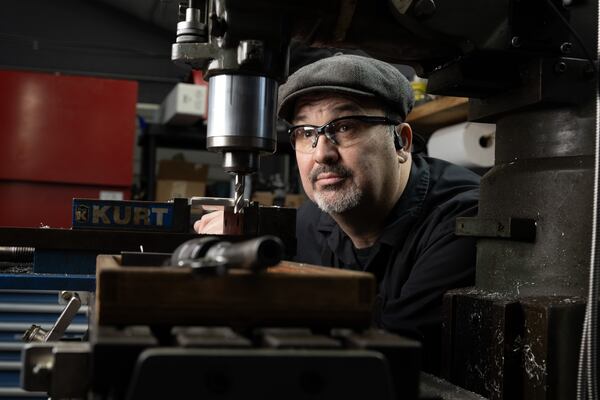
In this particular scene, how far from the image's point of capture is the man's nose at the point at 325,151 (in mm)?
1520

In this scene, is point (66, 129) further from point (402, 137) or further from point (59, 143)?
point (402, 137)

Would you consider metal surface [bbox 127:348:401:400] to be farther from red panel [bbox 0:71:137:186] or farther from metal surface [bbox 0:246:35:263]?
red panel [bbox 0:71:137:186]

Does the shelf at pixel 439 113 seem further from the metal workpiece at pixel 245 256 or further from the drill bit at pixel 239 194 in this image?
the metal workpiece at pixel 245 256

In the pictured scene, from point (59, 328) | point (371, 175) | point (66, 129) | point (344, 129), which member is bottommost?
point (59, 328)

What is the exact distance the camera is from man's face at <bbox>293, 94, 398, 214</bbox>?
151 centimetres

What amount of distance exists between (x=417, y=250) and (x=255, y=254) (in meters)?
0.94

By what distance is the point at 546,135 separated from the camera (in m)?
0.85

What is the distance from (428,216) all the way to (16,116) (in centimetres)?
248

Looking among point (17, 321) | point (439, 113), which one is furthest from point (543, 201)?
point (439, 113)

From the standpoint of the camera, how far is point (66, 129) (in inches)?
128

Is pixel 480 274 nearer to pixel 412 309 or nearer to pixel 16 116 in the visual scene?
pixel 412 309

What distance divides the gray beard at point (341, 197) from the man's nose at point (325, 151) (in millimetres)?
67

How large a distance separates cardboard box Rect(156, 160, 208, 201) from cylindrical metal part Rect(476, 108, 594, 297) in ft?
8.69

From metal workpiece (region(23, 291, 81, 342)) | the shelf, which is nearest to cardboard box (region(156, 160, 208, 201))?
the shelf
